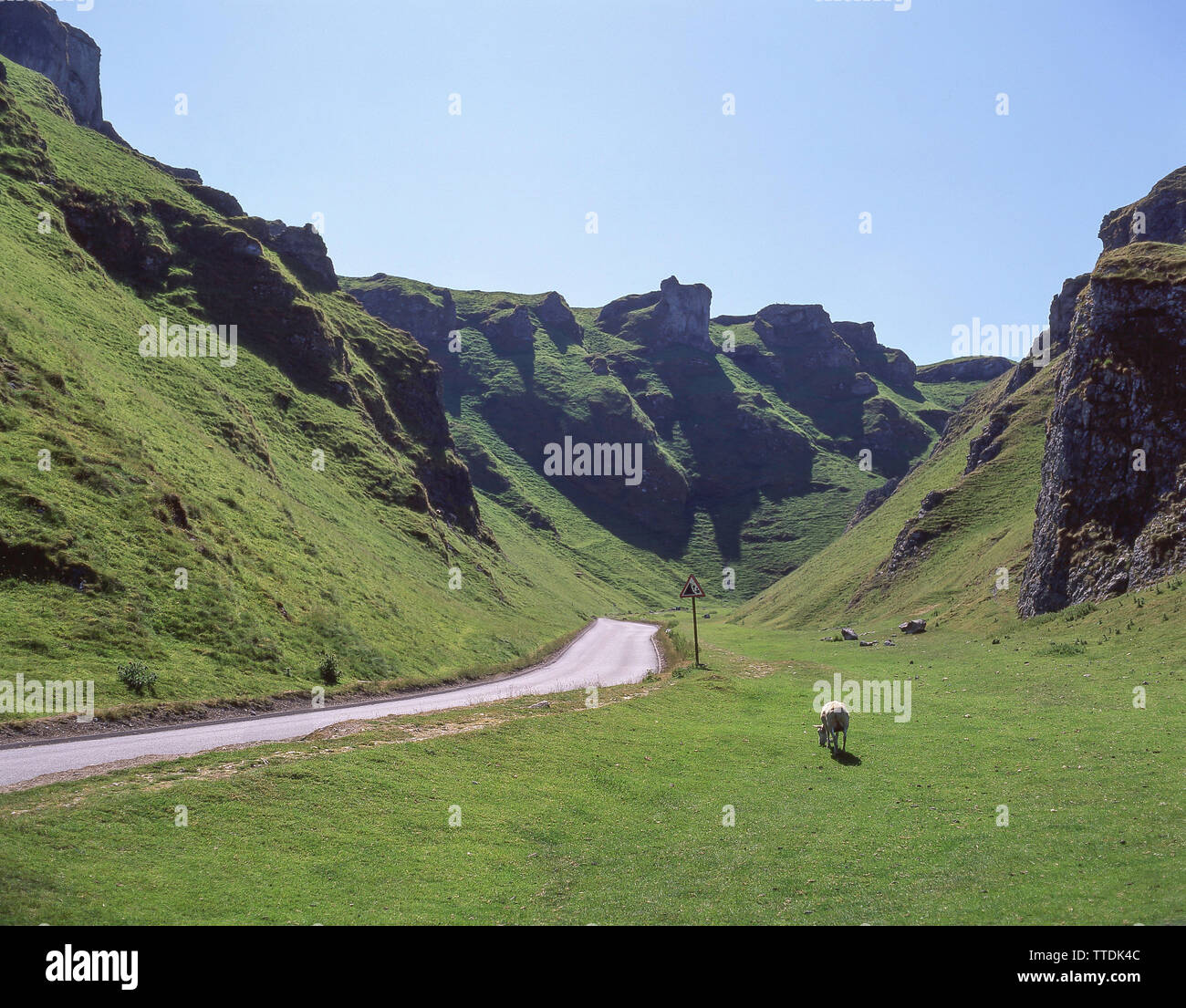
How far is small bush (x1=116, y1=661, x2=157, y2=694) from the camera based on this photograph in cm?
Answer: 2973

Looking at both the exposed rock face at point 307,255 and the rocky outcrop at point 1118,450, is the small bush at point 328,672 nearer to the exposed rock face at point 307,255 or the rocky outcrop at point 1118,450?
the rocky outcrop at point 1118,450

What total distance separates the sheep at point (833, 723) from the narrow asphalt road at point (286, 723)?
622 inches

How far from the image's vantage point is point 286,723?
1124 inches

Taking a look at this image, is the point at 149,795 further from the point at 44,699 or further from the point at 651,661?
the point at 651,661

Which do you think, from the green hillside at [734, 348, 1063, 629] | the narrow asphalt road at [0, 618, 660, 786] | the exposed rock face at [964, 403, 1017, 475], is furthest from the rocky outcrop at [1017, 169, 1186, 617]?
the exposed rock face at [964, 403, 1017, 475]

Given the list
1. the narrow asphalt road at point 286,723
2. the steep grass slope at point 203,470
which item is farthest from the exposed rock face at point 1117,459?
the steep grass slope at point 203,470

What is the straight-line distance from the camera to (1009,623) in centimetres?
5138

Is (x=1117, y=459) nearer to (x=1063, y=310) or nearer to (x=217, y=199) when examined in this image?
(x=1063, y=310)

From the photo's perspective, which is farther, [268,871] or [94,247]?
[94,247]

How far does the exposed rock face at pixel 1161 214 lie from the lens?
111438 mm

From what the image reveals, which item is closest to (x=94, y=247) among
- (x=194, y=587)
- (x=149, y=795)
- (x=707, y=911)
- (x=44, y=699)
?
(x=194, y=587)

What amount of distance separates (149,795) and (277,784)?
98.8 inches

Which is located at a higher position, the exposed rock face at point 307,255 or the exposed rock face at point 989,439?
the exposed rock face at point 307,255

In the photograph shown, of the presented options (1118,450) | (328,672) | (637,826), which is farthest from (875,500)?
(637,826)
